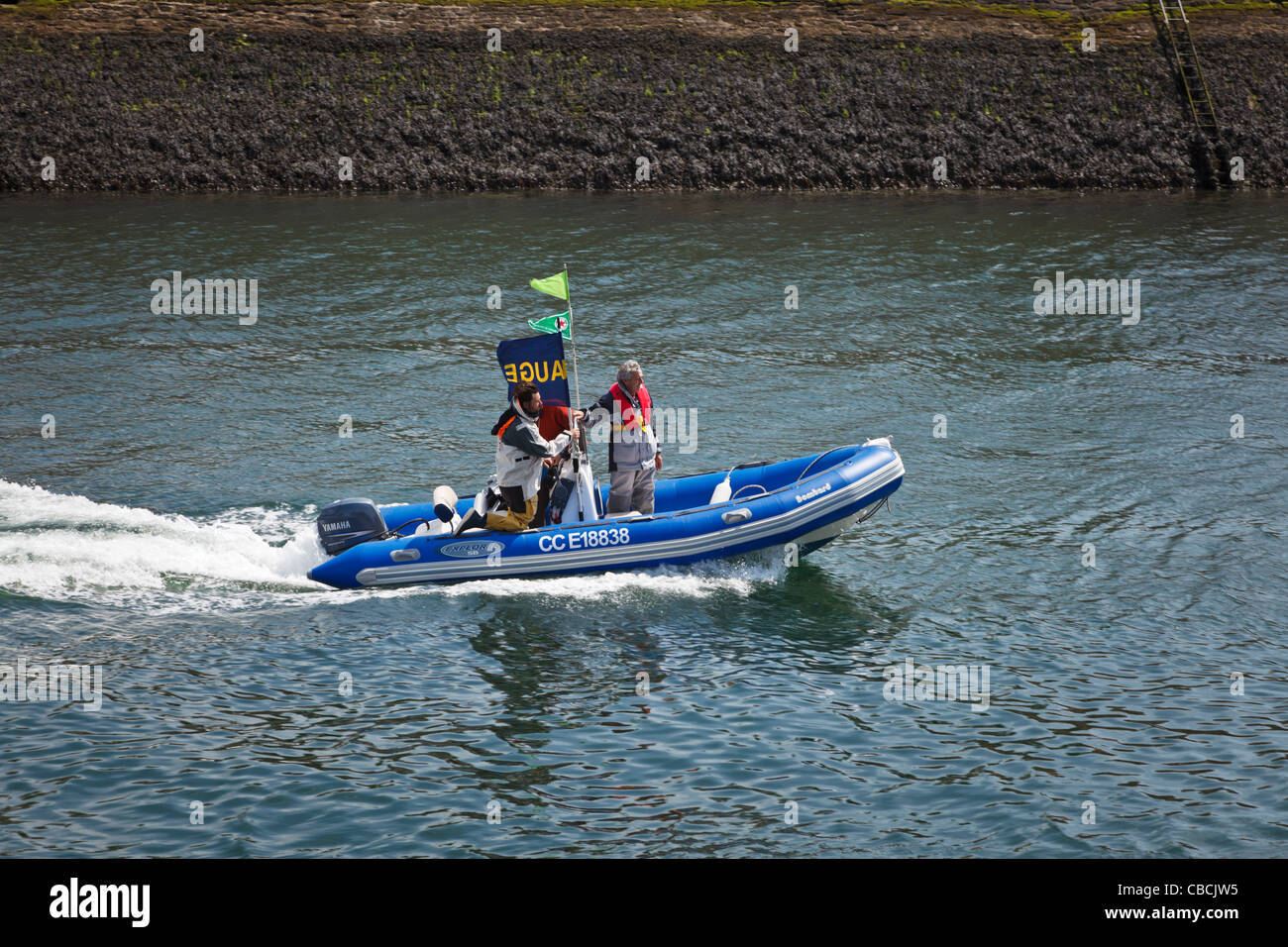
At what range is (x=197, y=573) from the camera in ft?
42.5

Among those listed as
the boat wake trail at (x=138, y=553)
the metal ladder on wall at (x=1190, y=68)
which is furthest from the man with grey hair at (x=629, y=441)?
the metal ladder on wall at (x=1190, y=68)

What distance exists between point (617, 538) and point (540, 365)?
1912 millimetres

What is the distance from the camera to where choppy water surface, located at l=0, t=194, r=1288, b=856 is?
8984mm

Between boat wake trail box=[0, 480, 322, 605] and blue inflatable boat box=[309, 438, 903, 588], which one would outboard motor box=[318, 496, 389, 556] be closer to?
blue inflatable boat box=[309, 438, 903, 588]

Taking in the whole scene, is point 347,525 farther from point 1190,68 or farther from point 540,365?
point 1190,68

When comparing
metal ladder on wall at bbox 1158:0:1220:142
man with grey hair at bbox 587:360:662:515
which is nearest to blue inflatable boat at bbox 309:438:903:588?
man with grey hair at bbox 587:360:662:515

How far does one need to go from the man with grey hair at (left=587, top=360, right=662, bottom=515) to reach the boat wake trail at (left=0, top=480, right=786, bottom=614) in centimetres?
90

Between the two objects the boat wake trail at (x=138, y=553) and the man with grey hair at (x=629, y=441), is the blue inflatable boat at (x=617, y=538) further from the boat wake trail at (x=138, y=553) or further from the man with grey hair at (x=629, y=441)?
the boat wake trail at (x=138, y=553)

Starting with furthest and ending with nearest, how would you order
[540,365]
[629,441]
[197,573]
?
[629,441]
[197,573]
[540,365]

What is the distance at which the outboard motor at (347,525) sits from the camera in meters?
13.1

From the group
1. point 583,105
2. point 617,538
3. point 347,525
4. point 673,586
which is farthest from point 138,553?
point 583,105

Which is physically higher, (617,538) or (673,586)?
(617,538)

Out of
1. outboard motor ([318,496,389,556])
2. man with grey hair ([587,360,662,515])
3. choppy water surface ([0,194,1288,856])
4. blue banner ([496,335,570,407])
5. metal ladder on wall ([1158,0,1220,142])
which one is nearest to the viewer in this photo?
choppy water surface ([0,194,1288,856])

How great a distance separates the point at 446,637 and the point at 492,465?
16.1ft
